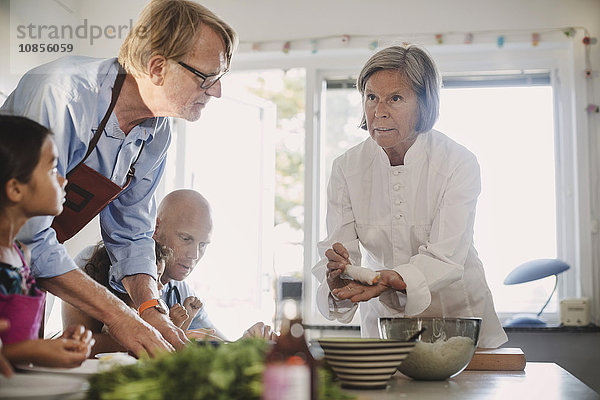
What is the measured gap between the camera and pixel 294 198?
683 centimetres

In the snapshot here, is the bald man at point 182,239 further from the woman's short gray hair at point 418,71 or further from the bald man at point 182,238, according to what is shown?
the woman's short gray hair at point 418,71

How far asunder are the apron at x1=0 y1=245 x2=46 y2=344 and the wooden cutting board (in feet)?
3.16

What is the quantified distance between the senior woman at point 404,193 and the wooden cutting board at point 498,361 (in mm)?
377

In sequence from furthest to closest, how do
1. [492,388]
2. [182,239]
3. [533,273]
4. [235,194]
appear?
[235,194], [533,273], [182,239], [492,388]

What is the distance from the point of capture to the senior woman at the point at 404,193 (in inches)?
77.0

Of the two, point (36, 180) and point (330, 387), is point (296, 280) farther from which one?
point (36, 180)

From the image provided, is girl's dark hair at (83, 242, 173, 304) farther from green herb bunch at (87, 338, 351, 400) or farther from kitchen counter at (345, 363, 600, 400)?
green herb bunch at (87, 338, 351, 400)

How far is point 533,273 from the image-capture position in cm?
340

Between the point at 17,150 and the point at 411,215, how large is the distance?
4.22ft

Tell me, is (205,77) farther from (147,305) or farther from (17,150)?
(17,150)

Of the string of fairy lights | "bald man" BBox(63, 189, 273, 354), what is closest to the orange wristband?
"bald man" BBox(63, 189, 273, 354)

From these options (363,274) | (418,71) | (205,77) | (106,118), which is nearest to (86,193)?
(106,118)

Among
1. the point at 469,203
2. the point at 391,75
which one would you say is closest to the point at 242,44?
the point at 391,75

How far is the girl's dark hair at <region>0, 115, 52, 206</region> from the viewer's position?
1045mm
